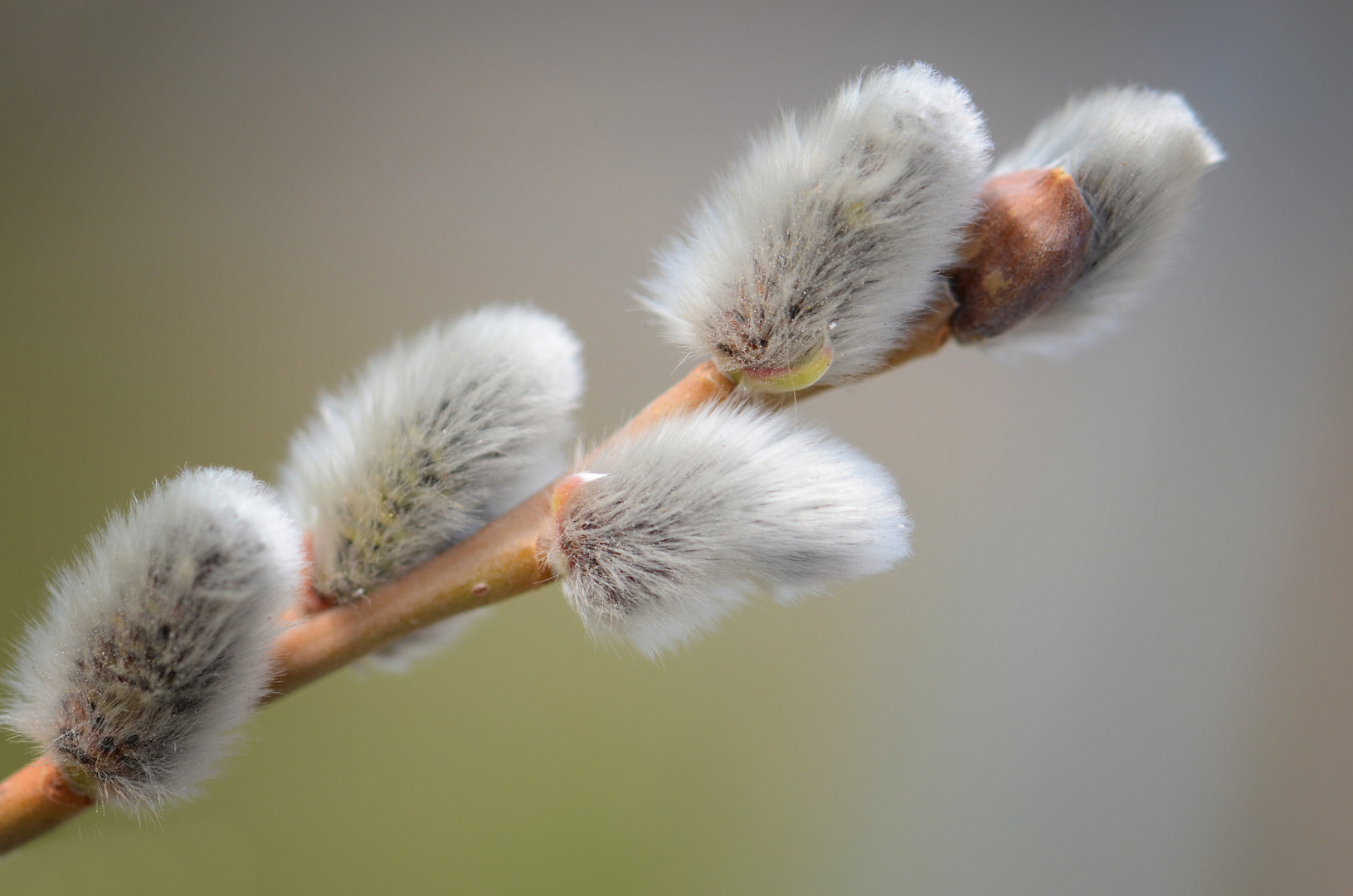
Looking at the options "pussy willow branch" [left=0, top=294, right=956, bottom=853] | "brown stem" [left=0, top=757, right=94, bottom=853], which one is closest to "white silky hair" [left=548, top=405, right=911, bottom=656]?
"pussy willow branch" [left=0, top=294, right=956, bottom=853]

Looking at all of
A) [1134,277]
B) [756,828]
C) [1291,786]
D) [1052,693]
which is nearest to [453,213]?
[1134,277]

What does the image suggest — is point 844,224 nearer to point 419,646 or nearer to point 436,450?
point 436,450

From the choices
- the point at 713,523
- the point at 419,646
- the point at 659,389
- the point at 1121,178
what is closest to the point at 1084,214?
the point at 1121,178

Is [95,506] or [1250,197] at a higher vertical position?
[95,506]

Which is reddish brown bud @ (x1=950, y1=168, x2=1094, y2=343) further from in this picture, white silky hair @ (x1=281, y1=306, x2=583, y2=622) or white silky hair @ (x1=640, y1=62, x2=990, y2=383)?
white silky hair @ (x1=281, y1=306, x2=583, y2=622)

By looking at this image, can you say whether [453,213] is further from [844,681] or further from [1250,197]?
[1250,197]

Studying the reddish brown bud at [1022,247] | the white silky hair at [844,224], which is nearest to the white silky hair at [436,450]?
the white silky hair at [844,224]

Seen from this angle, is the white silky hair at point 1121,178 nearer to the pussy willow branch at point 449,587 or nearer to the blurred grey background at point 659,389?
the pussy willow branch at point 449,587
